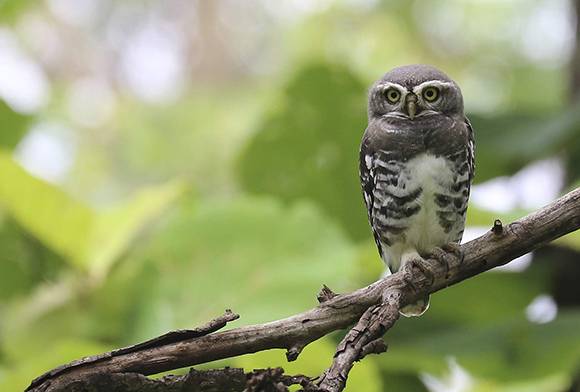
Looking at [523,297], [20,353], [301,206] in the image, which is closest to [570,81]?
[523,297]

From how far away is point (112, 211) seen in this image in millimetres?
2053

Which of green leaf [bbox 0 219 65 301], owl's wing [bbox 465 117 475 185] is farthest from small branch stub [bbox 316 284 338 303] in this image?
green leaf [bbox 0 219 65 301]

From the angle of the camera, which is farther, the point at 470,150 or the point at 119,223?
the point at 119,223

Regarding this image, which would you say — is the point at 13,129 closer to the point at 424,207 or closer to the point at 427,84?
the point at 424,207

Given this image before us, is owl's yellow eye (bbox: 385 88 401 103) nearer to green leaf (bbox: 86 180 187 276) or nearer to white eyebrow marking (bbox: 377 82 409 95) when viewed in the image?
white eyebrow marking (bbox: 377 82 409 95)

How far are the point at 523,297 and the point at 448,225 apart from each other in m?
0.90

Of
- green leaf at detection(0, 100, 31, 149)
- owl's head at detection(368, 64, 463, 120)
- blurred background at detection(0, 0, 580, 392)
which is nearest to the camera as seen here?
owl's head at detection(368, 64, 463, 120)

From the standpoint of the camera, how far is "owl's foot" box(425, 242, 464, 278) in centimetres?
100

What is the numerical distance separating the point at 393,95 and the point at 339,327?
0.38 metres

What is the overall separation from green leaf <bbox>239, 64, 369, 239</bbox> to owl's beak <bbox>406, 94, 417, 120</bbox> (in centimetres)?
87

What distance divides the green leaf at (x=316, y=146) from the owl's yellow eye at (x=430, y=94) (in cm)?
88

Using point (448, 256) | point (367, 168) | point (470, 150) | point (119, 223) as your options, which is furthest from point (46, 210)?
point (448, 256)

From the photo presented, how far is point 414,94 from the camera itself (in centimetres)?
117

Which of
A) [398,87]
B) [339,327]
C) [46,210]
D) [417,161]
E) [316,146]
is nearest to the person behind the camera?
[339,327]
